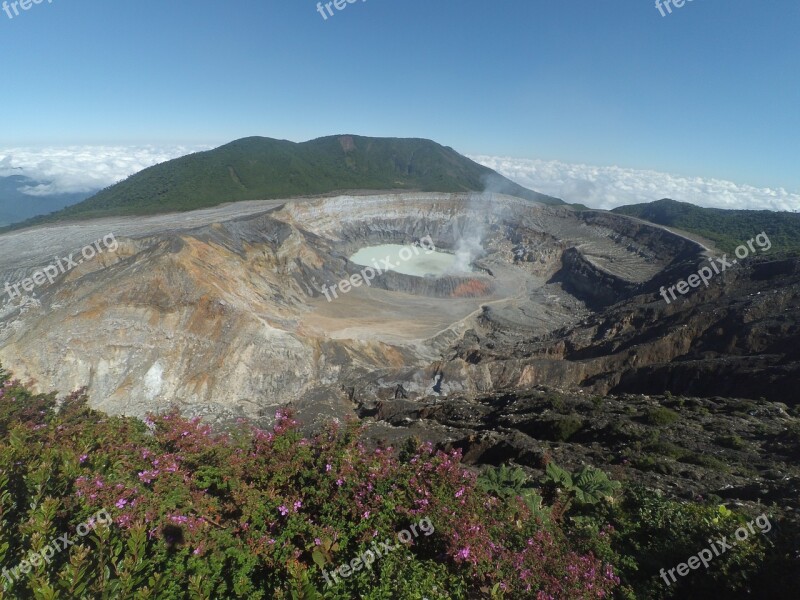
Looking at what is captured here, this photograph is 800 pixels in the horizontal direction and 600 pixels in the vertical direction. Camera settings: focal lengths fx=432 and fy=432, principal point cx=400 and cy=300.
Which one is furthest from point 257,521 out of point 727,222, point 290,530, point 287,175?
point 287,175

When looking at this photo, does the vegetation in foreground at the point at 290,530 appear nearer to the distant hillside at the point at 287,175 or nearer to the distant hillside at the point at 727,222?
the distant hillside at the point at 727,222

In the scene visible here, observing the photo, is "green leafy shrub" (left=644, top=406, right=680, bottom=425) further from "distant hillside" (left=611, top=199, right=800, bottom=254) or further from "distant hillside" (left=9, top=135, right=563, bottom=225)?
"distant hillside" (left=9, top=135, right=563, bottom=225)

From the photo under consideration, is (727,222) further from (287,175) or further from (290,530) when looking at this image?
(290,530)

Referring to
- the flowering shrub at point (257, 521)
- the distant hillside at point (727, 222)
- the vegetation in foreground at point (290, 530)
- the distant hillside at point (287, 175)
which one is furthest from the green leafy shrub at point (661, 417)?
the distant hillside at point (287, 175)

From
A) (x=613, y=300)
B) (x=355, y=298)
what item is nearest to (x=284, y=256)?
(x=355, y=298)

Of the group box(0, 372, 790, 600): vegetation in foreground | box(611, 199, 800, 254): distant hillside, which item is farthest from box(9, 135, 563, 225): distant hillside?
box(0, 372, 790, 600): vegetation in foreground

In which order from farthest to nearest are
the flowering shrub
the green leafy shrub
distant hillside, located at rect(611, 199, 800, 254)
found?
distant hillside, located at rect(611, 199, 800, 254)
the green leafy shrub
the flowering shrub
